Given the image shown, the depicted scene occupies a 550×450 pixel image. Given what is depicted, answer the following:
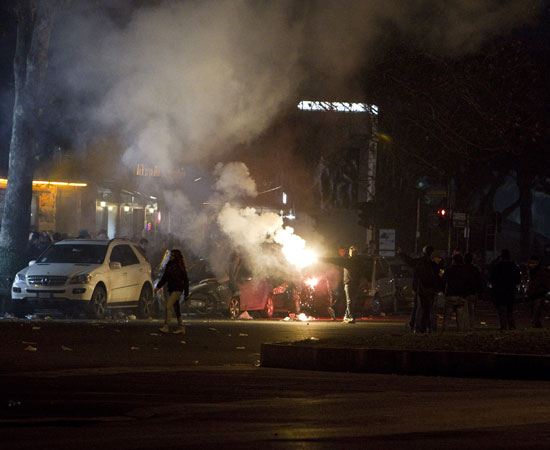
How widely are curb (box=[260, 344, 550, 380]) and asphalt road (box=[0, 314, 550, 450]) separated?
0.42 meters

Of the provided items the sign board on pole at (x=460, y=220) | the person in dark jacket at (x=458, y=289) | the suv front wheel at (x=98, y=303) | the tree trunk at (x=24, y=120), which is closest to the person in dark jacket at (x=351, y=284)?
the person in dark jacket at (x=458, y=289)

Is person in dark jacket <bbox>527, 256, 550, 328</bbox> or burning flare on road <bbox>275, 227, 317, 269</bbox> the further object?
burning flare on road <bbox>275, 227, 317, 269</bbox>

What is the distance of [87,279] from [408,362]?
11154mm

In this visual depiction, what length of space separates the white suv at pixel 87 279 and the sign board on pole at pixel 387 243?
11.6 m

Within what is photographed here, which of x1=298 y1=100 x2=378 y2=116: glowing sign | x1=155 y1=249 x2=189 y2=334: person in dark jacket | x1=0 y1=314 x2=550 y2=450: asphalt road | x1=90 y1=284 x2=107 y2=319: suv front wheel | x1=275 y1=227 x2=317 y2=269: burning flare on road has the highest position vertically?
x1=298 y1=100 x2=378 y2=116: glowing sign

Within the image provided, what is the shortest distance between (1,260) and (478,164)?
2231 cm

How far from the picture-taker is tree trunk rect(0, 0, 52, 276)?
1116 inches

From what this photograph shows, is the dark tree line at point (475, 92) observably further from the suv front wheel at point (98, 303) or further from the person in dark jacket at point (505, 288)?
the suv front wheel at point (98, 303)

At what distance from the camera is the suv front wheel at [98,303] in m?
24.4

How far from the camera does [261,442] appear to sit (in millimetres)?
8391

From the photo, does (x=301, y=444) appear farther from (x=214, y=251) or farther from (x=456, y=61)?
(x=214, y=251)

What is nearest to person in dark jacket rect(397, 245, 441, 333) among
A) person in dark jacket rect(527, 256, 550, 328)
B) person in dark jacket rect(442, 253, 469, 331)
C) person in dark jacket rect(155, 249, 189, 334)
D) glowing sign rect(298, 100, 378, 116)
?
person in dark jacket rect(442, 253, 469, 331)

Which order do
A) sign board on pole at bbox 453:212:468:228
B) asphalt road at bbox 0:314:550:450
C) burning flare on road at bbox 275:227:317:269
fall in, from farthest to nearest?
1. sign board on pole at bbox 453:212:468:228
2. burning flare on road at bbox 275:227:317:269
3. asphalt road at bbox 0:314:550:450

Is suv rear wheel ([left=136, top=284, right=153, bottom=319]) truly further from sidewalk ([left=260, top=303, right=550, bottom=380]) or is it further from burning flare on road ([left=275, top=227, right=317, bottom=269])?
sidewalk ([left=260, top=303, right=550, bottom=380])
